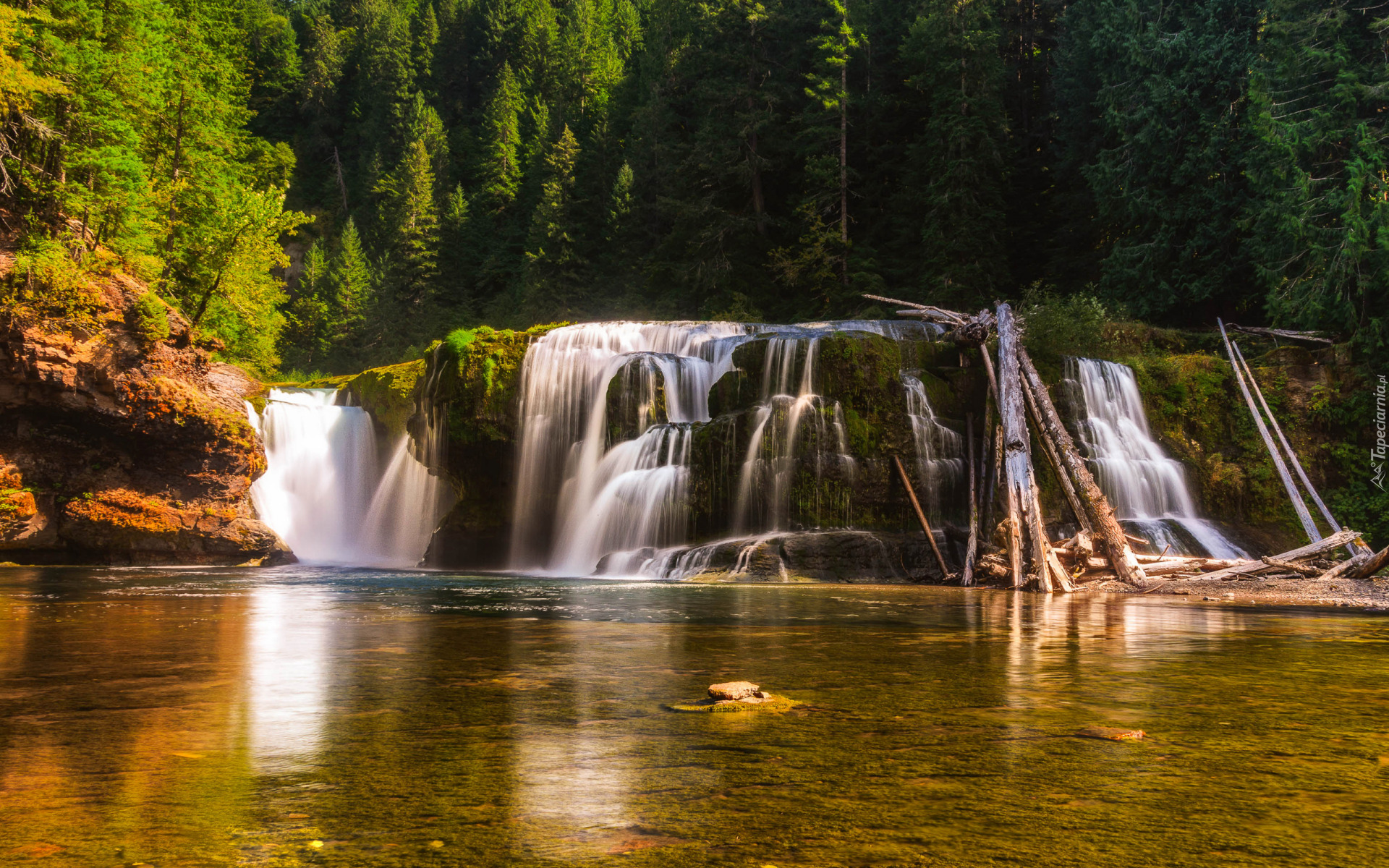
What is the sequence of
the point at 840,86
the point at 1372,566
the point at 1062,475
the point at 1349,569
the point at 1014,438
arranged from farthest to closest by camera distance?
1. the point at 840,86
2. the point at 1062,475
3. the point at 1014,438
4. the point at 1349,569
5. the point at 1372,566

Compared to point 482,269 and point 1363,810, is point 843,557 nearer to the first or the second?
point 1363,810

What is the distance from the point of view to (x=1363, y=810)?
7.77 feet

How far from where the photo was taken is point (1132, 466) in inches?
770

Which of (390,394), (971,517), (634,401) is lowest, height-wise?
(971,517)

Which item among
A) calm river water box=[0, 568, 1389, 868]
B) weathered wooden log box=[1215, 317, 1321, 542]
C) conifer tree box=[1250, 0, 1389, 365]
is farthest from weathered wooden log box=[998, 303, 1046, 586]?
conifer tree box=[1250, 0, 1389, 365]

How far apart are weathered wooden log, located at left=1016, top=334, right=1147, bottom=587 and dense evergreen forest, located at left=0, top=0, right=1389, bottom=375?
1053 centimetres

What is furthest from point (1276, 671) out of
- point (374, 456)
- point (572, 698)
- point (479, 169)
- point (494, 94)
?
point (494, 94)

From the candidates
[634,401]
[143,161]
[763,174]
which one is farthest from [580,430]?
[763,174]

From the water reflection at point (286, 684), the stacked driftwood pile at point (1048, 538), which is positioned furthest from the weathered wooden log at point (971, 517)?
the water reflection at point (286, 684)

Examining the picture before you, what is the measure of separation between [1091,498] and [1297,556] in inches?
118

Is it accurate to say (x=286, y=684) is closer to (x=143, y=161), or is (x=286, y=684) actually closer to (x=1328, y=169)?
(x=1328, y=169)

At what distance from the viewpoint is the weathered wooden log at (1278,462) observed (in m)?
16.7

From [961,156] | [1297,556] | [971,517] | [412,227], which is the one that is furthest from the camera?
[412,227]

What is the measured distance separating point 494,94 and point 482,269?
62.0ft
